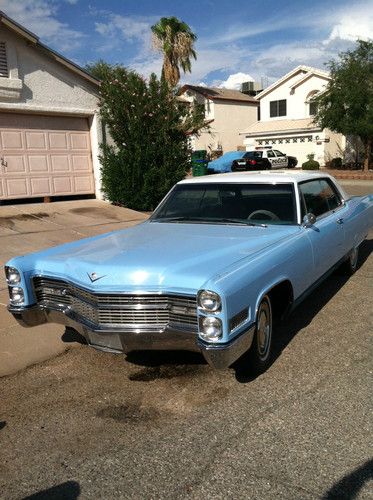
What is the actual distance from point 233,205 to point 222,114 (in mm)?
39657

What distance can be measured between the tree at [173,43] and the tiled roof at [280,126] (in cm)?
741

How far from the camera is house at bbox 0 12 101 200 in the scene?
1049cm

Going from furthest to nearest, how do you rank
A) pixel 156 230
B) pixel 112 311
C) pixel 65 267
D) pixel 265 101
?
pixel 265 101 < pixel 156 230 < pixel 65 267 < pixel 112 311

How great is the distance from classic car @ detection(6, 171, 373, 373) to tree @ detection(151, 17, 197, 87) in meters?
33.5

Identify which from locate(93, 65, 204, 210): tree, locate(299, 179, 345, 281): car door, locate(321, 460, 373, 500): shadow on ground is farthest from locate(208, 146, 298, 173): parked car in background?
locate(321, 460, 373, 500): shadow on ground

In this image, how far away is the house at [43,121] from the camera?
10492 mm

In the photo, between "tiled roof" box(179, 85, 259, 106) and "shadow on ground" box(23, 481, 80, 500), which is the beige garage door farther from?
"tiled roof" box(179, 85, 259, 106)

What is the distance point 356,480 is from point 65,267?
92.0 inches

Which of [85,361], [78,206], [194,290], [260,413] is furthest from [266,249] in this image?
[78,206]

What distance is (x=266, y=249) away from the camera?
375 cm

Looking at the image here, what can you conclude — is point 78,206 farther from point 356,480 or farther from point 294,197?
point 356,480

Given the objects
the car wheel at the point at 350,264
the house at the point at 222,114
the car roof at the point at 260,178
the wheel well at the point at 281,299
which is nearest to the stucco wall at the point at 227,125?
the house at the point at 222,114

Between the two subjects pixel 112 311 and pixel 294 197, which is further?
pixel 294 197

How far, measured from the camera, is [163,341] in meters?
3.22
